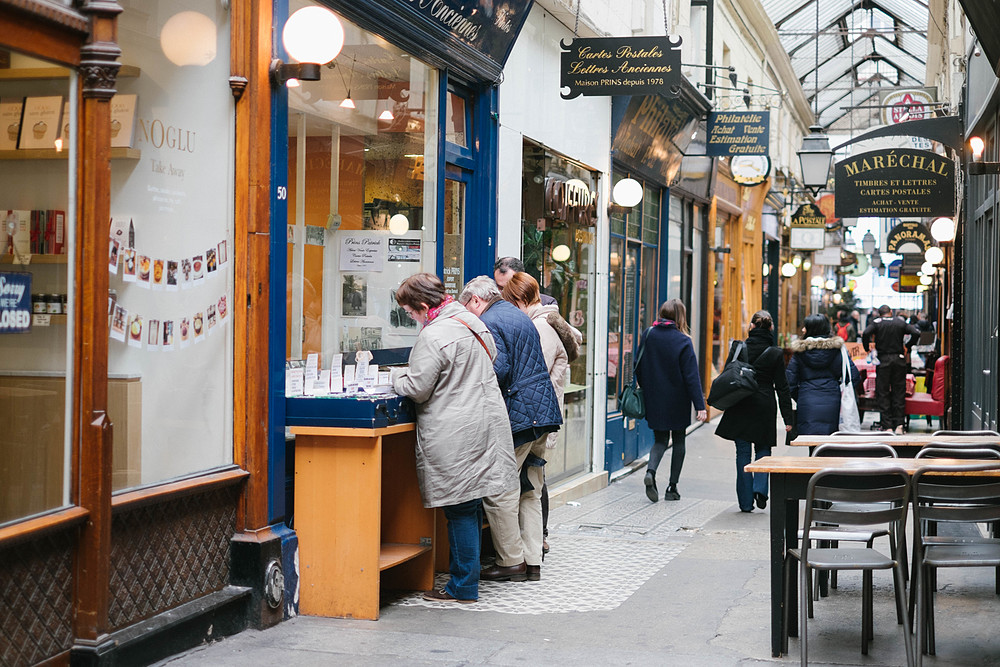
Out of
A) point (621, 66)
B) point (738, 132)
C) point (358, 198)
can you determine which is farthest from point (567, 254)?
point (738, 132)

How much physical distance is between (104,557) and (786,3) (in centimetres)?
2617

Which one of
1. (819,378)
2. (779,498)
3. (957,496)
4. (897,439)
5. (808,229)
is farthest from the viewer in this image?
(808,229)

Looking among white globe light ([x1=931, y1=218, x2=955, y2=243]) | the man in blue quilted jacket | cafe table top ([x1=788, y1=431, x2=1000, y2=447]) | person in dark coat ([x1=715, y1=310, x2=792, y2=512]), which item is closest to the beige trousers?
the man in blue quilted jacket

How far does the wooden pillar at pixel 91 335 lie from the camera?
14.8 ft

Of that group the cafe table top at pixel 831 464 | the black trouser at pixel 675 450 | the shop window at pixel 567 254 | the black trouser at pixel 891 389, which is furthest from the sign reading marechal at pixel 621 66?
the black trouser at pixel 891 389

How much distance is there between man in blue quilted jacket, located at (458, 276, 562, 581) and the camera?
6.84 m

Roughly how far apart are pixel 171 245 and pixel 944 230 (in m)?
12.7

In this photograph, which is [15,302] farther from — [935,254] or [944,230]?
[935,254]

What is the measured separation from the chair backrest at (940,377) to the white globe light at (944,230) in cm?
161

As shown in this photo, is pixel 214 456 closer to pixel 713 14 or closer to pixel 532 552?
pixel 532 552

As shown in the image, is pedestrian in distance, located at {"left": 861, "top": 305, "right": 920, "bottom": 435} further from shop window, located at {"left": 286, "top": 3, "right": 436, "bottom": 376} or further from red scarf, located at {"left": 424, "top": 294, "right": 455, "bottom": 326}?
red scarf, located at {"left": 424, "top": 294, "right": 455, "bottom": 326}

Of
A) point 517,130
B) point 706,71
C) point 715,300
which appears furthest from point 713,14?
point 517,130

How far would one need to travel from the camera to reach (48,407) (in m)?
4.58

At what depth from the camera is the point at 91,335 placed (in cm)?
453
